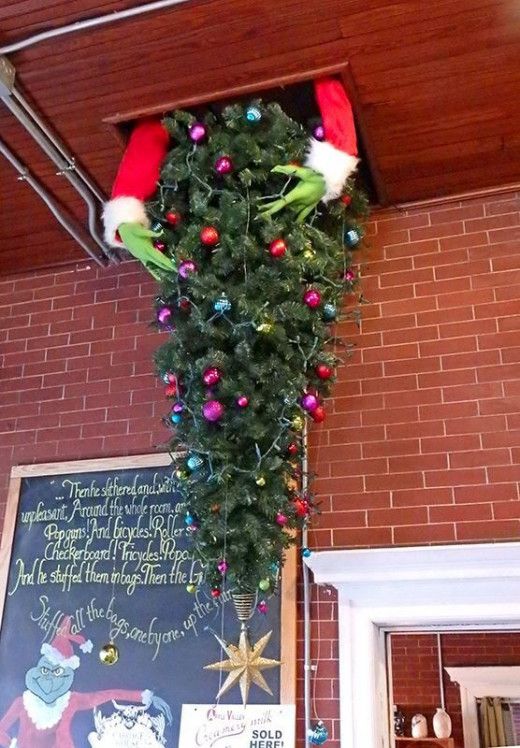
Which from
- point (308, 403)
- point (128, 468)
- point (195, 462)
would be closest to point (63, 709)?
point (128, 468)

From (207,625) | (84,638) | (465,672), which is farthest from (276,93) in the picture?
(465,672)

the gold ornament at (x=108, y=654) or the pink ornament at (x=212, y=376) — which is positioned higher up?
the pink ornament at (x=212, y=376)

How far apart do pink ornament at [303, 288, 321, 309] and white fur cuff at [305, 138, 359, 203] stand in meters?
0.35

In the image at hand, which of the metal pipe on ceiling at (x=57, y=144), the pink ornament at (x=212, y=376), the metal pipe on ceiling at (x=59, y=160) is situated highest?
the metal pipe on ceiling at (x=57, y=144)

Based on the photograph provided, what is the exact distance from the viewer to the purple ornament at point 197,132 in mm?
2537

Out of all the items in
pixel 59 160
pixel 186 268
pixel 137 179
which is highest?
pixel 59 160

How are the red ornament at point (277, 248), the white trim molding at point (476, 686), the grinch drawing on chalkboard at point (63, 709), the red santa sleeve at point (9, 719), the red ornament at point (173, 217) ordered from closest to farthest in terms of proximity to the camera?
the red ornament at point (277, 248) < the red ornament at point (173, 217) < the grinch drawing on chalkboard at point (63, 709) < the red santa sleeve at point (9, 719) < the white trim molding at point (476, 686)

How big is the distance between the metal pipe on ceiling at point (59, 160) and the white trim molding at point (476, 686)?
125 inches

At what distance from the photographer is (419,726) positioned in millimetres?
4562

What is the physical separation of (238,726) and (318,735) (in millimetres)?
280

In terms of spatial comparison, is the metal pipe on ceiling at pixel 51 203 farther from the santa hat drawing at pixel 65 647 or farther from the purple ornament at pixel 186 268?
the santa hat drawing at pixel 65 647

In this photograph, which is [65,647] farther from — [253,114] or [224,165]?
[253,114]

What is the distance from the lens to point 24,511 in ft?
10.3

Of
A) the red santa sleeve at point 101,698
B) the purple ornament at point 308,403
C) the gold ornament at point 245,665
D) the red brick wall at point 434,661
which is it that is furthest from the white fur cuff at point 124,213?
the red brick wall at point 434,661
